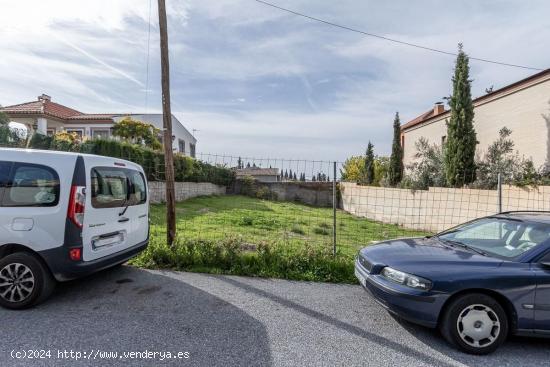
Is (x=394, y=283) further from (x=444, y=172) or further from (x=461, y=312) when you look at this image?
(x=444, y=172)

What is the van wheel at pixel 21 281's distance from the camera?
3787 mm

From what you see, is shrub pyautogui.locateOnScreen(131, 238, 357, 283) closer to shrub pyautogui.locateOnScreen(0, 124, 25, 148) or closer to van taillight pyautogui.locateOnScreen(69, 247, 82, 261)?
van taillight pyautogui.locateOnScreen(69, 247, 82, 261)

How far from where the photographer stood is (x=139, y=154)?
1410cm

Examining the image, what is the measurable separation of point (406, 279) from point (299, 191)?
23785mm

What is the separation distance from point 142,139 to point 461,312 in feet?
70.0

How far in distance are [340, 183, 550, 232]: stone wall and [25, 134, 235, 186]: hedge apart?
10041mm

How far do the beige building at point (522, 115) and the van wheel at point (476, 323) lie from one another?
12.1 m

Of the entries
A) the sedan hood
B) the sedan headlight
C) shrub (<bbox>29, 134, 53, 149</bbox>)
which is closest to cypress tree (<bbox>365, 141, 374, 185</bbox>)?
shrub (<bbox>29, 134, 53, 149</bbox>)

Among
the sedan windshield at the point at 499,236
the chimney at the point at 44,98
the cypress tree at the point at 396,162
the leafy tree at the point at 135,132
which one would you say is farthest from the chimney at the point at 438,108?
the chimney at the point at 44,98

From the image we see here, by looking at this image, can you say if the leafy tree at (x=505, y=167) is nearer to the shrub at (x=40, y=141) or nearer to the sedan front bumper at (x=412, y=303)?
the sedan front bumper at (x=412, y=303)

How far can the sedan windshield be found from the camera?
3.63m

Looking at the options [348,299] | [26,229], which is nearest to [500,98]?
[348,299]

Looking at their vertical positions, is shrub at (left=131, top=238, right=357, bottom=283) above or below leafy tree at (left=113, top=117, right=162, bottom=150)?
below

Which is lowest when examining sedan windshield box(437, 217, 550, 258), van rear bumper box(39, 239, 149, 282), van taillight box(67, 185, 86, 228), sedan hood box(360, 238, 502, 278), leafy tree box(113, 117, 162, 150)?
van rear bumper box(39, 239, 149, 282)
